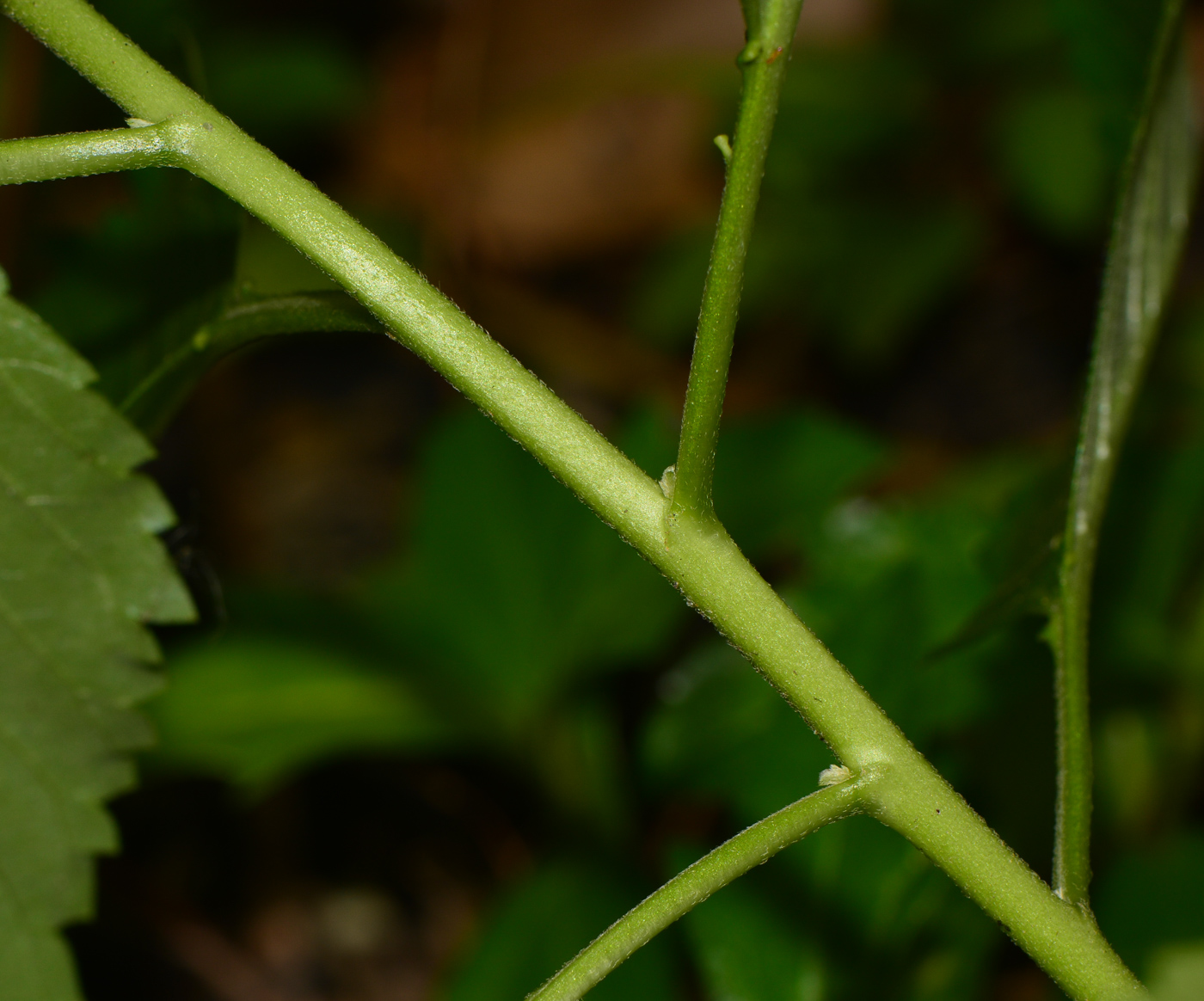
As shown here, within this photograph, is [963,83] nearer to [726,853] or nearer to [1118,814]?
[1118,814]

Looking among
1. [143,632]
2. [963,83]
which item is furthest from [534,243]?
[143,632]

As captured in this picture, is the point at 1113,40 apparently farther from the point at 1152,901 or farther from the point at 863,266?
the point at 863,266

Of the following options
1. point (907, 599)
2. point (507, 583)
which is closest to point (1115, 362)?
point (907, 599)

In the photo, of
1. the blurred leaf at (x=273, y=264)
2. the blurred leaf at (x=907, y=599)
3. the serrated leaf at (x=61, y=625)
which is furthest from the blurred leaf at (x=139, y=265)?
the blurred leaf at (x=273, y=264)

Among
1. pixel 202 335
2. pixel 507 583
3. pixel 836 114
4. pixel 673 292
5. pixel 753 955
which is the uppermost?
pixel 836 114

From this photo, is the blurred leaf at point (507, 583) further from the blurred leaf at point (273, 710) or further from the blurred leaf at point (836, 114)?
the blurred leaf at point (836, 114)

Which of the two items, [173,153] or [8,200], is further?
[8,200]
